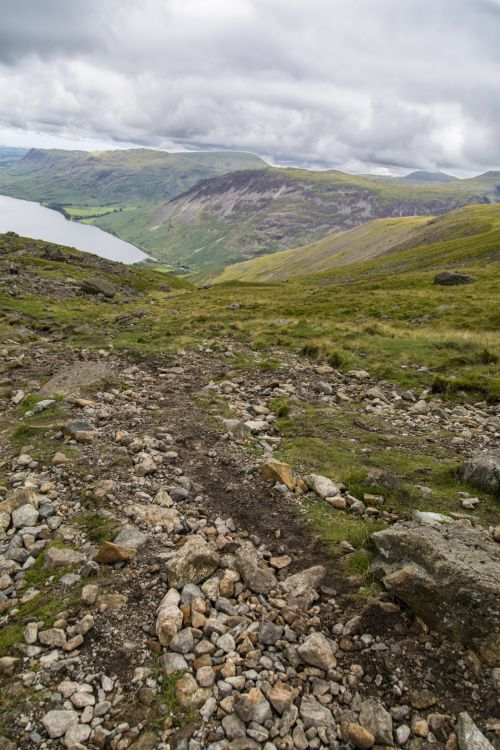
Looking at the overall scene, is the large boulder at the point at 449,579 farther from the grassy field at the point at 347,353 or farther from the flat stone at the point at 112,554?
the flat stone at the point at 112,554

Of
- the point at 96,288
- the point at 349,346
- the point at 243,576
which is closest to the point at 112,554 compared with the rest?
the point at 243,576

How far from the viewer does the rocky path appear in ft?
14.9

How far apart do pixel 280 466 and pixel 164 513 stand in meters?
2.97

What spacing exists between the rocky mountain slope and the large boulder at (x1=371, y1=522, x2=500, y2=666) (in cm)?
3

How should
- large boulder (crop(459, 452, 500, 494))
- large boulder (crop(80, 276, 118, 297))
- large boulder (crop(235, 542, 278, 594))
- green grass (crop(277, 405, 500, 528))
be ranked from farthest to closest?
1. large boulder (crop(80, 276, 118, 297))
2. large boulder (crop(459, 452, 500, 494))
3. green grass (crop(277, 405, 500, 528))
4. large boulder (crop(235, 542, 278, 594))

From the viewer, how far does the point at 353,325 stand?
97.7 feet

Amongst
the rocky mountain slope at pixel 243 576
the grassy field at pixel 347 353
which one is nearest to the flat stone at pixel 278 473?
the rocky mountain slope at pixel 243 576

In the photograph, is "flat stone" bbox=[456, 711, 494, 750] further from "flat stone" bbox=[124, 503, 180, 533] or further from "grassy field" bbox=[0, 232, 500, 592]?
"flat stone" bbox=[124, 503, 180, 533]

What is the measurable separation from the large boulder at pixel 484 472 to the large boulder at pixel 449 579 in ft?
8.33

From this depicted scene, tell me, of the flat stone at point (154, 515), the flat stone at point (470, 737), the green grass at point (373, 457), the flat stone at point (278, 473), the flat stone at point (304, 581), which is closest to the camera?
the flat stone at point (470, 737)

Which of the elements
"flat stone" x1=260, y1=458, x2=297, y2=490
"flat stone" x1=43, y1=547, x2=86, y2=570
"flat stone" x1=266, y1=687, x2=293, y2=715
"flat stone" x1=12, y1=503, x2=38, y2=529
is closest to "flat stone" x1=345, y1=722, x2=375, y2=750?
"flat stone" x1=266, y1=687, x2=293, y2=715

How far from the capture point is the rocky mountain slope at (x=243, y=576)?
464cm

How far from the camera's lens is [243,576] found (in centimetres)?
678

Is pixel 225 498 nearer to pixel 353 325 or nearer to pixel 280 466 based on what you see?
pixel 280 466
